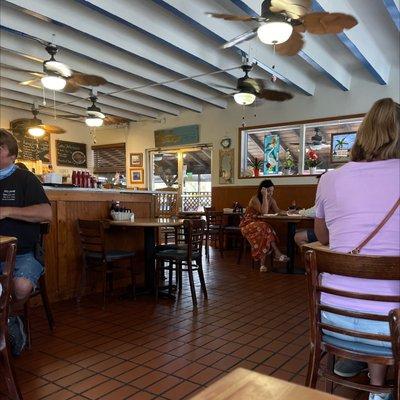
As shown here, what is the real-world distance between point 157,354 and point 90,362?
449 millimetres

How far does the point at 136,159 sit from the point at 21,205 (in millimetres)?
7473

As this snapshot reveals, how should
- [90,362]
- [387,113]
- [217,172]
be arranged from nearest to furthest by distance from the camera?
1. [387,113]
2. [90,362]
3. [217,172]

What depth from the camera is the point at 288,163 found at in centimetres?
755

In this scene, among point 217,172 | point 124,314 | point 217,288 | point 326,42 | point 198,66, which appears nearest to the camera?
point 124,314

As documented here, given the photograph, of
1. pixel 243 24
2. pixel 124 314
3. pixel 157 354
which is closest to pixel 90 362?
pixel 157 354

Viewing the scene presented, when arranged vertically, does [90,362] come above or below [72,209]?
below

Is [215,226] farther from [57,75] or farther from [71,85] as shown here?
[57,75]

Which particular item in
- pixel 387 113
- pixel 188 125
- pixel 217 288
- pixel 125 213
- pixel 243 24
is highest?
pixel 243 24

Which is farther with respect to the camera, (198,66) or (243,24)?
(198,66)

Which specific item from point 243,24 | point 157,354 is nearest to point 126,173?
point 243,24

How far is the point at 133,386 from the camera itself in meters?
2.10

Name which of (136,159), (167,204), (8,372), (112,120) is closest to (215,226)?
(167,204)

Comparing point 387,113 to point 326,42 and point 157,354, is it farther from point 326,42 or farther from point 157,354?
point 326,42

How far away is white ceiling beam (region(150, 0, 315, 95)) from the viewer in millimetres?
4113
